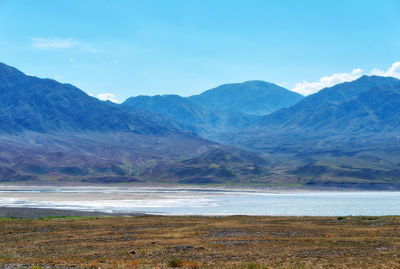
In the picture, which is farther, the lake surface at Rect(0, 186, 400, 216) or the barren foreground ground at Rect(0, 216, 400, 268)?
the lake surface at Rect(0, 186, 400, 216)

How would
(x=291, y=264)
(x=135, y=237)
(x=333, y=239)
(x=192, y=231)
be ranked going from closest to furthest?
(x=291, y=264)
(x=333, y=239)
(x=135, y=237)
(x=192, y=231)

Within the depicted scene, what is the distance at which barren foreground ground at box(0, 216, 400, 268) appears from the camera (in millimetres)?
27719

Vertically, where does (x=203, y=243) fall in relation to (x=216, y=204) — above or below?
above

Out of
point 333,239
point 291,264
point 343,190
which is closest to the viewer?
point 291,264

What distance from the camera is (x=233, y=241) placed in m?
37.5

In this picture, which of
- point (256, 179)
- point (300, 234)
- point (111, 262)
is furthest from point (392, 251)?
point (256, 179)

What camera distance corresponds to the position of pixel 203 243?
3638 cm

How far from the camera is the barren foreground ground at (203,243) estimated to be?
27719 millimetres

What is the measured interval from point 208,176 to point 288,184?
37585mm

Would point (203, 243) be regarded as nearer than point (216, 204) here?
Yes

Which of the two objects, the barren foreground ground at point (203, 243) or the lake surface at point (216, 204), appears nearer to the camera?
the barren foreground ground at point (203, 243)

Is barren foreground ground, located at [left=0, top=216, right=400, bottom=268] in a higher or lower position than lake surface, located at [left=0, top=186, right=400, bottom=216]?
higher

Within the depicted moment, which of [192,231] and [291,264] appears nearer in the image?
[291,264]

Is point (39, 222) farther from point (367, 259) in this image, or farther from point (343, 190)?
point (343, 190)
